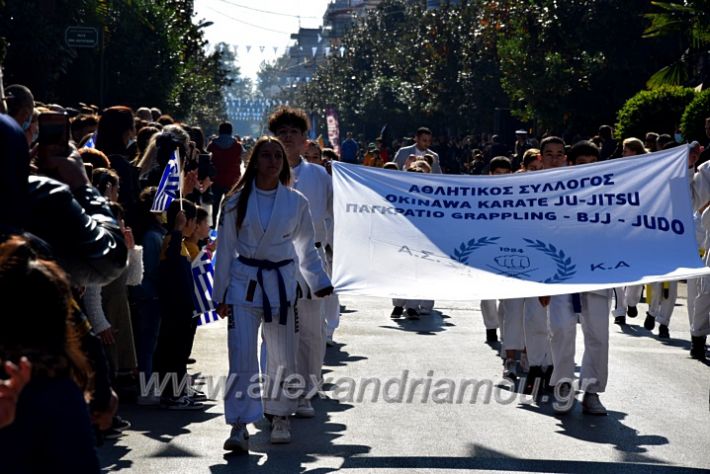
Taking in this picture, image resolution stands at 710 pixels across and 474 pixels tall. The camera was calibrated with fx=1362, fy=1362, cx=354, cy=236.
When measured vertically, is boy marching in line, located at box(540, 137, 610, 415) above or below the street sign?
below

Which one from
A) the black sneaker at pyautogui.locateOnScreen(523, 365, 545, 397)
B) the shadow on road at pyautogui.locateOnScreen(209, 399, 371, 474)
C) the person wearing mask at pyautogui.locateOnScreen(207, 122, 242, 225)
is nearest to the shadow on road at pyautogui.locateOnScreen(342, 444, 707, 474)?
the shadow on road at pyautogui.locateOnScreen(209, 399, 371, 474)

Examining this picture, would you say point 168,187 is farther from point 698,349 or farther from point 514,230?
point 698,349

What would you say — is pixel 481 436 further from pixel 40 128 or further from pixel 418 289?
pixel 40 128

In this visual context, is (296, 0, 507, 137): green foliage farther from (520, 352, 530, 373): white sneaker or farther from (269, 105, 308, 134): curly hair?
(269, 105, 308, 134): curly hair

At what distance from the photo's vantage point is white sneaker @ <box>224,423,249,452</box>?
7797 mm

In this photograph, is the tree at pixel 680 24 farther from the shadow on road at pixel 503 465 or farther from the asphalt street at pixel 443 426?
the shadow on road at pixel 503 465

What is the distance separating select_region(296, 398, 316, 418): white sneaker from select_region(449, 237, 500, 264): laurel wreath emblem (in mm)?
1503

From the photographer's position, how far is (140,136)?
11.6 meters

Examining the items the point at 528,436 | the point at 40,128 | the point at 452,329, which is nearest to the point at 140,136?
the point at 452,329

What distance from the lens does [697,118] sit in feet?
66.6

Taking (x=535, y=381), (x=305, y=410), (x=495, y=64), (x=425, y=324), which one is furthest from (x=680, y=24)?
(x=495, y=64)

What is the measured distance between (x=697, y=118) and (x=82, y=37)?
30.0 ft

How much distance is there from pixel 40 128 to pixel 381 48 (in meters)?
69.8

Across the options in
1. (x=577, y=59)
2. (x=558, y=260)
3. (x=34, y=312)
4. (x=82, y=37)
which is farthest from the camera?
(x=577, y=59)
